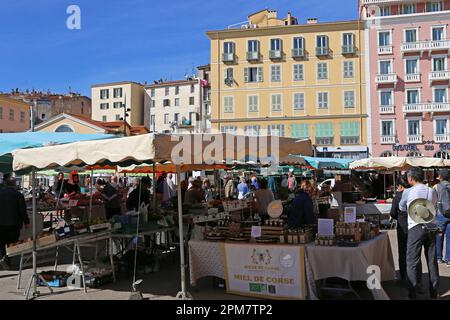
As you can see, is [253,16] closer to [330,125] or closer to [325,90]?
[325,90]

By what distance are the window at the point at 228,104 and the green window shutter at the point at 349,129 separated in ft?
31.2

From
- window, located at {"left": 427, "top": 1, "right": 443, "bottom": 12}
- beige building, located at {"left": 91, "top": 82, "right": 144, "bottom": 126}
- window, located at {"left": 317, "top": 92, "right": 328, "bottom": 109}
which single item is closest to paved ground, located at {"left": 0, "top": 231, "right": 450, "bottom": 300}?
window, located at {"left": 317, "top": 92, "right": 328, "bottom": 109}

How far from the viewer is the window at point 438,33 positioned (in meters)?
36.4

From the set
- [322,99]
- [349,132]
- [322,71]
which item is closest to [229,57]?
[322,71]

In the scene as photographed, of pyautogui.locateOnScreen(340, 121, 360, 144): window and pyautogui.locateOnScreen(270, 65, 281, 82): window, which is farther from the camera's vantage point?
pyautogui.locateOnScreen(270, 65, 281, 82): window

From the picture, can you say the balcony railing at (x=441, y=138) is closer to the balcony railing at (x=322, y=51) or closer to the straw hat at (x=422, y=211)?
the balcony railing at (x=322, y=51)

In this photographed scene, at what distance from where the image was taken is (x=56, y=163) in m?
6.25

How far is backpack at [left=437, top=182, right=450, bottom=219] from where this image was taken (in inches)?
290

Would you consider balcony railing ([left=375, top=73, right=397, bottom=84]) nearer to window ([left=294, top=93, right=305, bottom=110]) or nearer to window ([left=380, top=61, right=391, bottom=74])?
window ([left=380, top=61, right=391, bottom=74])

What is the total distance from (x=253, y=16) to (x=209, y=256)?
39.9 meters

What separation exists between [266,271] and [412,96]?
34955mm

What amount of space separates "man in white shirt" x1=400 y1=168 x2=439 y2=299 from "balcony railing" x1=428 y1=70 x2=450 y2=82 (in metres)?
33.8
